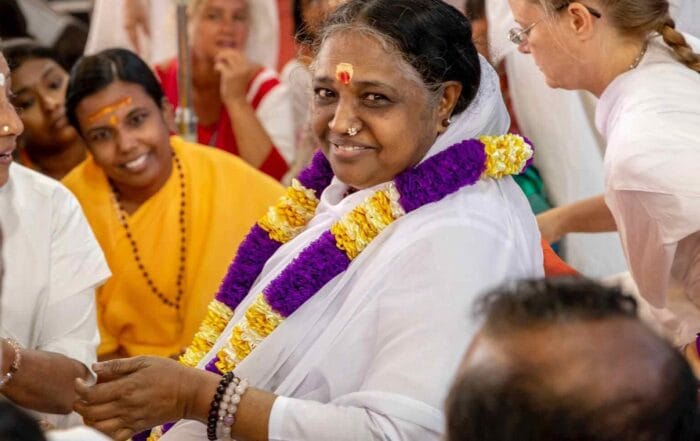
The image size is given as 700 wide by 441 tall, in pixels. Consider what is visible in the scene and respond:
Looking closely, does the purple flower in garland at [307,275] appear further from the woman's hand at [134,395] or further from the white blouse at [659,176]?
the white blouse at [659,176]

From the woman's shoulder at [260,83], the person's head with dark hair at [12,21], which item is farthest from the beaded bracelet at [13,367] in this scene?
the person's head with dark hair at [12,21]

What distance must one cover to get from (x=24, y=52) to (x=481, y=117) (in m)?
2.53

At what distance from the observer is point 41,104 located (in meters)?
4.58

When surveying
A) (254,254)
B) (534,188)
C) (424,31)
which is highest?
(424,31)

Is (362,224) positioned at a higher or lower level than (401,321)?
higher

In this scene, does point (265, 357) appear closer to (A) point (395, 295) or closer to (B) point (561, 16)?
(A) point (395, 295)

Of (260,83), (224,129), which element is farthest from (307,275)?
(260,83)

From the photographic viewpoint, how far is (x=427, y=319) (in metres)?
2.39

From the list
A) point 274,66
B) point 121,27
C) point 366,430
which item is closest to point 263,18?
point 274,66

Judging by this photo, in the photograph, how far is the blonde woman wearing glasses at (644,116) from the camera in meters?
2.74

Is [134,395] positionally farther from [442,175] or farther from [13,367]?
[442,175]

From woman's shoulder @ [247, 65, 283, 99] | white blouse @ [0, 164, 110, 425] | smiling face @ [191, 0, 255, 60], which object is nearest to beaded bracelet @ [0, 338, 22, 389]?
white blouse @ [0, 164, 110, 425]

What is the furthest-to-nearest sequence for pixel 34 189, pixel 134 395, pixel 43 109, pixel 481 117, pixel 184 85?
1. pixel 184 85
2. pixel 43 109
3. pixel 34 189
4. pixel 481 117
5. pixel 134 395

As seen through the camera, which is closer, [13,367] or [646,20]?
[13,367]
